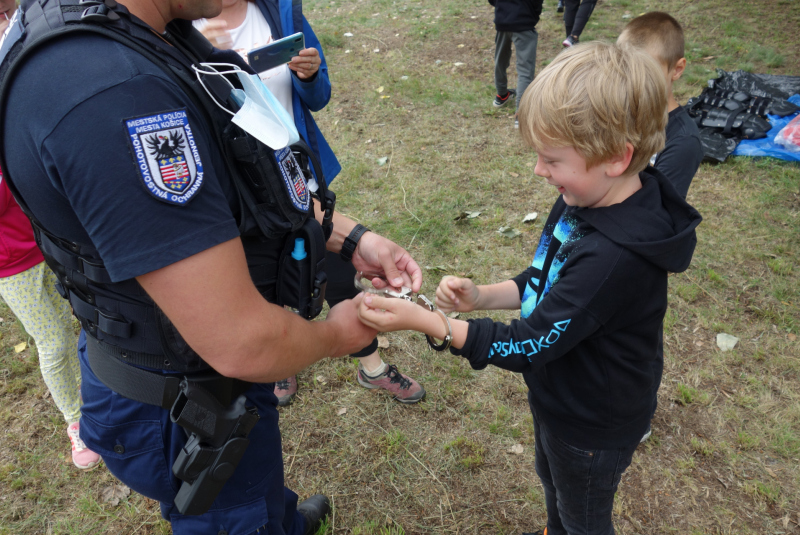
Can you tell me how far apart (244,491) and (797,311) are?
3909 millimetres

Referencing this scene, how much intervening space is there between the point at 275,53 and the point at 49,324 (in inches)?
73.8

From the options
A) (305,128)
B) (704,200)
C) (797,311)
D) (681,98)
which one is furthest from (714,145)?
(305,128)

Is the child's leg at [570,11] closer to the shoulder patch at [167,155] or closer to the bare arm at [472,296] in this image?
the bare arm at [472,296]

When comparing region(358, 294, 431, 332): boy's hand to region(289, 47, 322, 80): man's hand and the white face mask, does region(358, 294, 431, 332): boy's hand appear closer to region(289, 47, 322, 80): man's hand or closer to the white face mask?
the white face mask

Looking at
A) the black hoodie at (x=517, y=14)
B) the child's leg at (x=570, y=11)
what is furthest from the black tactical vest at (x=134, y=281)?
the child's leg at (x=570, y=11)

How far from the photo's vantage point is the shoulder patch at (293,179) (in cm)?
142

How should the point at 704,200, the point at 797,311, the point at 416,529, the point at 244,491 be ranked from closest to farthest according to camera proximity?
1. the point at 244,491
2. the point at 416,529
3. the point at 797,311
4. the point at 704,200

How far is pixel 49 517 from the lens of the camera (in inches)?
113

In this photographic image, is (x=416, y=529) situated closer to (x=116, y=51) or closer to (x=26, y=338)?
(x=116, y=51)

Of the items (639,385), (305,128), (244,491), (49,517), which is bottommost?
(49,517)

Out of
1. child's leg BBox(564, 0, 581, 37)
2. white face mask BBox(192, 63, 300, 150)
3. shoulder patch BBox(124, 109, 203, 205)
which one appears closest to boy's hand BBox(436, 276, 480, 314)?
white face mask BBox(192, 63, 300, 150)

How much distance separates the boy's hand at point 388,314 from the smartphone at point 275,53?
1.20 metres

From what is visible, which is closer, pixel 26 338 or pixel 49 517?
pixel 49 517

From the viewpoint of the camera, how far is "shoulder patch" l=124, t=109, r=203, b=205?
3.45ft
